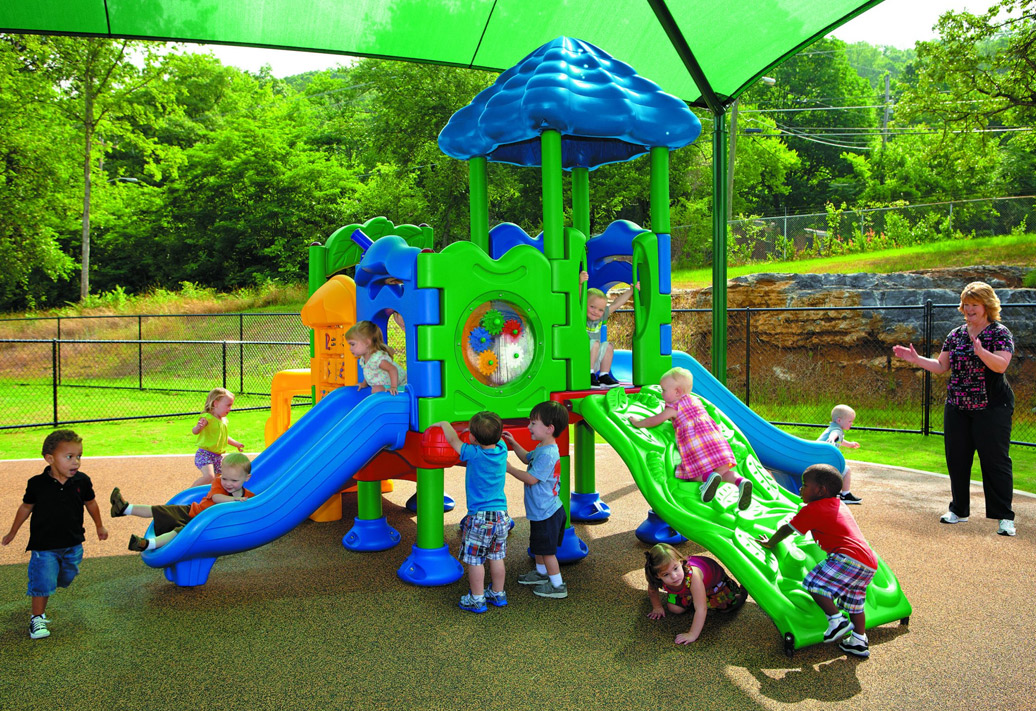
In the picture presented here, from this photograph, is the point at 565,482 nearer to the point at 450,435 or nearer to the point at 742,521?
the point at 450,435

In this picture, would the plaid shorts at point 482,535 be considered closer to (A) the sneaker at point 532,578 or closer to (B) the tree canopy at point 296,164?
(A) the sneaker at point 532,578

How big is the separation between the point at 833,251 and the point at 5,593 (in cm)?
2778

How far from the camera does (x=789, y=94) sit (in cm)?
5516

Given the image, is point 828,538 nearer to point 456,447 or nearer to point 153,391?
point 456,447

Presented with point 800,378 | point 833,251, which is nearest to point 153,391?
point 800,378

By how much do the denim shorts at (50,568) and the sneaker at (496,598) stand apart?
247cm

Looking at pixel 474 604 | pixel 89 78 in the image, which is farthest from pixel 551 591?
pixel 89 78

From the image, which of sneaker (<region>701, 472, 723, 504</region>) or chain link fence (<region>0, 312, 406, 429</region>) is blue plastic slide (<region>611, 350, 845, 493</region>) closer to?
sneaker (<region>701, 472, 723, 504</region>)

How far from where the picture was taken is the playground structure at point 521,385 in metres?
4.86

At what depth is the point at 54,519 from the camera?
4348 millimetres

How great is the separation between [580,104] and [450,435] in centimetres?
263

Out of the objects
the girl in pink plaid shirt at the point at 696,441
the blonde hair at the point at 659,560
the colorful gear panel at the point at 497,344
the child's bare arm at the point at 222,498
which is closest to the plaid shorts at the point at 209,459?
the child's bare arm at the point at 222,498

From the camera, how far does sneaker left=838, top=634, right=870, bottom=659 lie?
4172 mm

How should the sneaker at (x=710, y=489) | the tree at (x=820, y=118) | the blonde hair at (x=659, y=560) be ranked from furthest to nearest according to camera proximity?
the tree at (x=820, y=118) < the sneaker at (x=710, y=489) < the blonde hair at (x=659, y=560)
